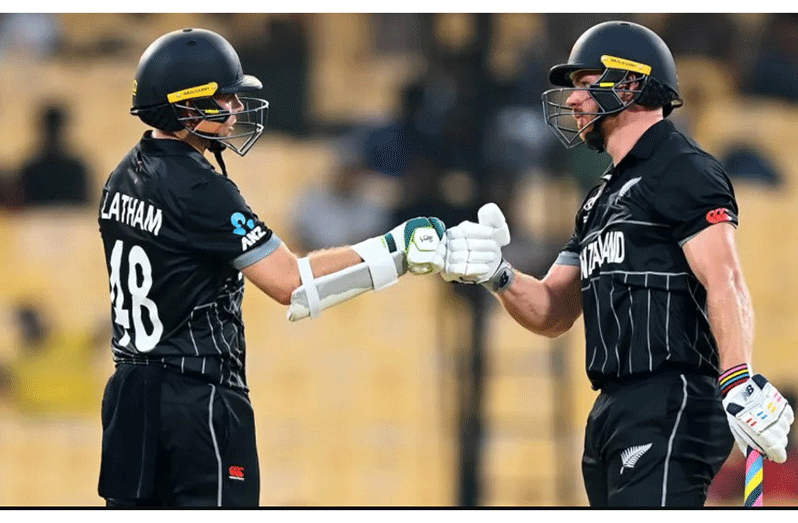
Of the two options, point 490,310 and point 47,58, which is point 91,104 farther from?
point 490,310

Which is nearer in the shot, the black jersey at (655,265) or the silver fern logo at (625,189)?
the black jersey at (655,265)

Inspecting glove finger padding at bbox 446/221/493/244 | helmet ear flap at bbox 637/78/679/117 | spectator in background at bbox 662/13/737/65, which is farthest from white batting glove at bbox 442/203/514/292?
spectator in background at bbox 662/13/737/65

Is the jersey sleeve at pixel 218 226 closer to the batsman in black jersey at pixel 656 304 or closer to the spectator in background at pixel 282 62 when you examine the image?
the batsman in black jersey at pixel 656 304

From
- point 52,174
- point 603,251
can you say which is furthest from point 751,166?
point 603,251

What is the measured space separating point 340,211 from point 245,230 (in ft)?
18.5

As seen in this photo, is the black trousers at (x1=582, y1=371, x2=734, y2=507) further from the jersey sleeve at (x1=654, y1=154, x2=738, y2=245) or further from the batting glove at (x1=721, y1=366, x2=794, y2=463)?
the jersey sleeve at (x1=654, y1=154, x2=738, y2=245)

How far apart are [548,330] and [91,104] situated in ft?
21.9

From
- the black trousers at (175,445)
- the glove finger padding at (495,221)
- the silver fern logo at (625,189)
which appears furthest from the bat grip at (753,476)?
the black trousers at (175,445)

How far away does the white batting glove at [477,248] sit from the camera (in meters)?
4.61

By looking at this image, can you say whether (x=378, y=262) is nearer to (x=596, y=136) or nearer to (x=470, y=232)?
(x=470, y=232)

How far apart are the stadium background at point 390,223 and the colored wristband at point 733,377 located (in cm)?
547

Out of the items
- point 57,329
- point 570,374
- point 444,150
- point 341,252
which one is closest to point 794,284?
point 570,374
